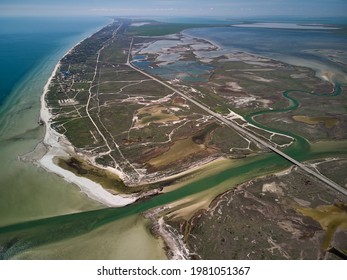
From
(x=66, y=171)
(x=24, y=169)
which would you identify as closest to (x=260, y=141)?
(x=66, y=171)

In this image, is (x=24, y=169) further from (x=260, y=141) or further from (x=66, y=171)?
(x=260, y=141)

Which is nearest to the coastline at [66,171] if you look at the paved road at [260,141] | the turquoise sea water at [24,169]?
the turquoise sea water at [24,169]

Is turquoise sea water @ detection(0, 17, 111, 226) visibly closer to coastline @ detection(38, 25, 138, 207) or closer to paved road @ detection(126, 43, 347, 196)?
coastline @ detection(38, 25, 138, 207)

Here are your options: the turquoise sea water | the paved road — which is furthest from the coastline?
the paved road

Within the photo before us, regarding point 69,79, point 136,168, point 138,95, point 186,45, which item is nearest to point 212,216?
point 136,168

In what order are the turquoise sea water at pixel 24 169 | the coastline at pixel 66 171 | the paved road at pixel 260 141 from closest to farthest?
1. the turquoise sea water at pixel 24 169
2. the coastline at pixel 66 171
3. the paved road at pixel 260 141

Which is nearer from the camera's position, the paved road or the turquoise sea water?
the turquoise sea water

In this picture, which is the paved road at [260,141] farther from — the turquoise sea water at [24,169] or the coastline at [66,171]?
the turquoise sea water at [24,169]

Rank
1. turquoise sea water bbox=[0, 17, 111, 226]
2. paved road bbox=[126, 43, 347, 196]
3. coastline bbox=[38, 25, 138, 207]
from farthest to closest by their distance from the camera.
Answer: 1. paved road bbox=[126, 43, 347, 196]
2. coastline bbox=[38, 25, 138, 207]
3. turquoise sea water bbox=[0, 17, 111, 226]
